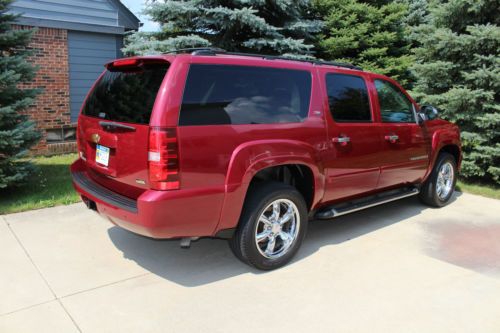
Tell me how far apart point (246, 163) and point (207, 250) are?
1.29m

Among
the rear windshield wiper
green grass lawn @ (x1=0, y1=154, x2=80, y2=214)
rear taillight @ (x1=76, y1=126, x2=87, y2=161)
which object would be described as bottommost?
green grass lawn @ (x1=0, y1=154, x2=80, y2=214)

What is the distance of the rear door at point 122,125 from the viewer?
328 cm

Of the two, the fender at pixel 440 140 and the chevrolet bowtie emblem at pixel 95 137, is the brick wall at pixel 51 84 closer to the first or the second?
the chevrolet bowtie emblem at pixel 95 137

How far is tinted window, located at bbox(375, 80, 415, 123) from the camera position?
5004 mm

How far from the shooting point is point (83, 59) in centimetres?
949

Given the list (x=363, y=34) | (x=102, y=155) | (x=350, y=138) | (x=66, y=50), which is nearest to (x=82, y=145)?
(x=102, y=155)

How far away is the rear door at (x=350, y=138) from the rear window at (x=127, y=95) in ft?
5.81

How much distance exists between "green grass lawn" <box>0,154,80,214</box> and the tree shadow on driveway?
1458mm

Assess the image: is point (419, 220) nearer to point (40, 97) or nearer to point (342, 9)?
point (342, 9)

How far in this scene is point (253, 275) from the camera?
3.82 m

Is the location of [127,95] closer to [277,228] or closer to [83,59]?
[277,228]

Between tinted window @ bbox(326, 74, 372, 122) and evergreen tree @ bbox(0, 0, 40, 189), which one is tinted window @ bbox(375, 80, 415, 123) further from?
evergreen tree @ bbox(0, 0, 40, 189)

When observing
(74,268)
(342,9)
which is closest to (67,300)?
(74,268)

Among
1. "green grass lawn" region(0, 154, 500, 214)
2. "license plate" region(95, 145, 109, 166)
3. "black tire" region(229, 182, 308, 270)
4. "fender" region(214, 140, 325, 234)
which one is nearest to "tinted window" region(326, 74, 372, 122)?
"fender" region(214, 140, 325, 234)
